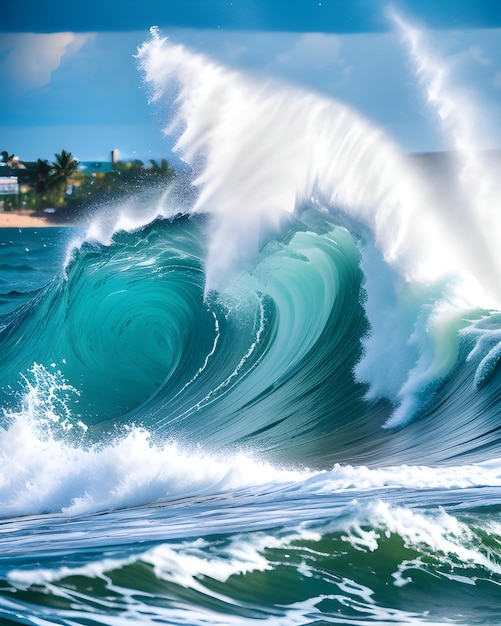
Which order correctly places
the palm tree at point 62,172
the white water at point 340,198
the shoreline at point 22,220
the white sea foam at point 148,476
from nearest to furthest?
the white sea foam at point 148,476 → the white water at point 340,198 → the shoreline at point 22,220 → the palm tree at point 62,172

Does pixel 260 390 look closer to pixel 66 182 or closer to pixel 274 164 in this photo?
pixel 274 164

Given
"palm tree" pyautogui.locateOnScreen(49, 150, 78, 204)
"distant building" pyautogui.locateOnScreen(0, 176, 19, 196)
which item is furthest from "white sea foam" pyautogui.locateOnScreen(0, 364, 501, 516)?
"palm tree" pyautogui.locateOnScreen(49, 150, 78, 204)

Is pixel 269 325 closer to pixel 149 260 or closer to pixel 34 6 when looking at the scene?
pixel 149 260

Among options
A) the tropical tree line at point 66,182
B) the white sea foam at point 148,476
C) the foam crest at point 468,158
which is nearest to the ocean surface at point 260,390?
the white sea foam at point 148,476

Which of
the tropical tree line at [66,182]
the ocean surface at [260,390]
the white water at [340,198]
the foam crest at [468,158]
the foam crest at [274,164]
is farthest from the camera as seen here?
the tropical tree line at [66,182]

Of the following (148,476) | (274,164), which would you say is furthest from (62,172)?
(148,476)

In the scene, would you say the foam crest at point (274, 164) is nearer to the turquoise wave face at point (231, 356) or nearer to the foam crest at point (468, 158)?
the turquoise wave face at point (231, 356)

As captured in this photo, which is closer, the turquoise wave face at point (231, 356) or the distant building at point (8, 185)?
the turquoise wave face at point (231, 356)

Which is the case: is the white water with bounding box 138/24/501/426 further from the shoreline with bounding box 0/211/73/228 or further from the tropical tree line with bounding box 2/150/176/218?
the shoreline with bounding box 0/211/73/228
